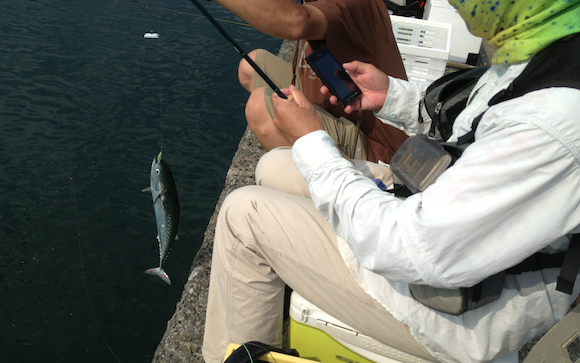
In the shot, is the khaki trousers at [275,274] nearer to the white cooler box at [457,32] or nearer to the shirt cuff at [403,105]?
the shirt cuff at [403,105]

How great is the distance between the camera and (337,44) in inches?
104

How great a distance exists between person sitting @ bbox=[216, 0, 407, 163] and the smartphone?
1.00 feet

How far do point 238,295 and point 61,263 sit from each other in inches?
89.8

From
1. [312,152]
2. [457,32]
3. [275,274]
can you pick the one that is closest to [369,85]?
[312,152]

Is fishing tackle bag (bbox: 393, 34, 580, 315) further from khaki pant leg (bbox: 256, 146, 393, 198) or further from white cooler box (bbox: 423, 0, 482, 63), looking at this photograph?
white cooler box (bbox: 423, 0, 482, 63)

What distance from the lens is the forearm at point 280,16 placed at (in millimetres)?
2398

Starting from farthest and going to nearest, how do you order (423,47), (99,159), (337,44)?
(99,159)
(423,47)
(337,44)

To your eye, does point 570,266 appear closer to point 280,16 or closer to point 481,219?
point 481,219

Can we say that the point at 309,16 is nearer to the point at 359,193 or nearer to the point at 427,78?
the point at 359,193

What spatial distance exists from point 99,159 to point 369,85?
3.20 meters

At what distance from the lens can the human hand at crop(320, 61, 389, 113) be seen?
2.33 metres

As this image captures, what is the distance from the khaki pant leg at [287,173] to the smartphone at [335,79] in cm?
34

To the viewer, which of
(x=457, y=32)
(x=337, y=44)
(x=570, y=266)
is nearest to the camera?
(x=570, y=266)

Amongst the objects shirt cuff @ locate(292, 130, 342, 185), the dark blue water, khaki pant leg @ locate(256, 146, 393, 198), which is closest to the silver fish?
khaki pant leg @ locate(256, 146, 393, 198)
